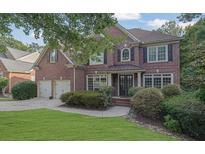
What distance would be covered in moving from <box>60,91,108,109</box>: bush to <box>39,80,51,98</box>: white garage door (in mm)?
1994

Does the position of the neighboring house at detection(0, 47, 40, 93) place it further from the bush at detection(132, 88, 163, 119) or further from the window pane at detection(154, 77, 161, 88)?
the bush at detection(132, 88, 163, 119)

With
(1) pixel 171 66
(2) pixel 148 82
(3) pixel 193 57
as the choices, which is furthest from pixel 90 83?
(3) pixel 193 57

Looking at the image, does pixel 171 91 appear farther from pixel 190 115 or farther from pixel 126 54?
pixel 126 54

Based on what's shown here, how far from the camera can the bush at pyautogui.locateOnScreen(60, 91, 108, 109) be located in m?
13.6

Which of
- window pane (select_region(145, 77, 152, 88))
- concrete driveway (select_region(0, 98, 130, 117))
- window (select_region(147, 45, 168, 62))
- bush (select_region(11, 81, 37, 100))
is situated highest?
window (select_region(147, 45, 168, 62))

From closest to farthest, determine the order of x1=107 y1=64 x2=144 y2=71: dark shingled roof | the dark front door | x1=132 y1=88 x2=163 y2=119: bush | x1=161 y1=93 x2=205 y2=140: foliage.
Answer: x1=161 y1=93 x2=205 y2=140: foliage
x1=132 y1=88 x2=163 y2=119: bush
x1=107 y1=64 x2=144 y2=71: dark shingled roof
the dark front door

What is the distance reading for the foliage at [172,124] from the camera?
9.73m

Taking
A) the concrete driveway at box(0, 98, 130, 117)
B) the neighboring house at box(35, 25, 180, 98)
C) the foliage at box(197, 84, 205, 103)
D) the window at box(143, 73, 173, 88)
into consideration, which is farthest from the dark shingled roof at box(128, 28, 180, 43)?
the foliage at box(197, 84, 205, 103)

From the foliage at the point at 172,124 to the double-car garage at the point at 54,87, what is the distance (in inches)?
295

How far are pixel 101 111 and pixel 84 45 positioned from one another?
4105mm

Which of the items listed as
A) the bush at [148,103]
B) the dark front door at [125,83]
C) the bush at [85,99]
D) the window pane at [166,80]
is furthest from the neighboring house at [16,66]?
the window pane at [166,80]
